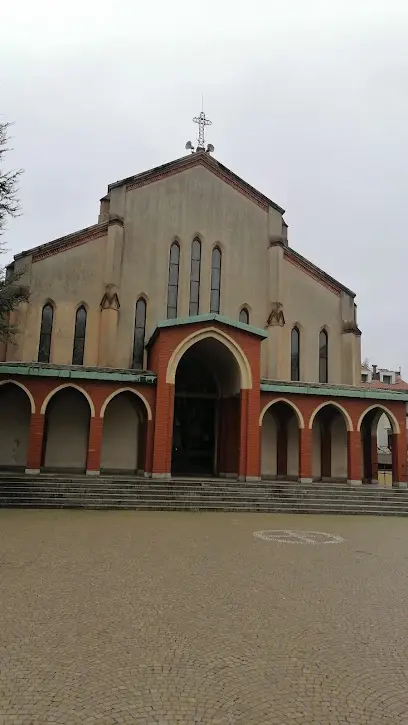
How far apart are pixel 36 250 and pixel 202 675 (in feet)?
67.3

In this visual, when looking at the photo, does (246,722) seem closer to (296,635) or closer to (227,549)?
(296,635)

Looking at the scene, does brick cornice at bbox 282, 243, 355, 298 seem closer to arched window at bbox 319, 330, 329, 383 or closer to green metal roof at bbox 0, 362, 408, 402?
arched window at bbox 319, 330, 329, 383

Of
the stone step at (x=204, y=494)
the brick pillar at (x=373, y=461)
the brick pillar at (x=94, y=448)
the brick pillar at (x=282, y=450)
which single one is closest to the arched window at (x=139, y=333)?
the brick pillar at (x=94, y=448)

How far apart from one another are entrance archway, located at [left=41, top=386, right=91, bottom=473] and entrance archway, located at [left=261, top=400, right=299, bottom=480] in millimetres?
7766

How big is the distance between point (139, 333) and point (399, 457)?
39.5ft

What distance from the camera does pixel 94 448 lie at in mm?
17656

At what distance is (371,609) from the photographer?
5773 millimetres

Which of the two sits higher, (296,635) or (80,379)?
(80,379)

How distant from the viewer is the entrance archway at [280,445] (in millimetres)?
22453

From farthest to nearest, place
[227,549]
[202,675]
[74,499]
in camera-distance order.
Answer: [74,499] < [227,549] < [202,675]

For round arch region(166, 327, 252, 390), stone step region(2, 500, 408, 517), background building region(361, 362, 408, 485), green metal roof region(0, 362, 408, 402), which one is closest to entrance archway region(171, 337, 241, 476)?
round arch region(166, 327, 252, 390)

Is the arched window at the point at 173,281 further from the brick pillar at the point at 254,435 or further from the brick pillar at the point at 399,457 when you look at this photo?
the brick pillar at the point at 399,457

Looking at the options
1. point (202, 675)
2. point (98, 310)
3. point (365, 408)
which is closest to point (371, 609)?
point (202, 675)

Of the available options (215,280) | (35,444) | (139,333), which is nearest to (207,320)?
(139,333)
